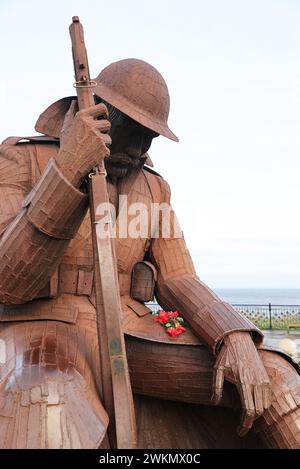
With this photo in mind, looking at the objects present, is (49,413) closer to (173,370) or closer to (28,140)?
(173,370)

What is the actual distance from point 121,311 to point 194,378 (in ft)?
2.46

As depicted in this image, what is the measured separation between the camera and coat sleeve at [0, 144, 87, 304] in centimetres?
266

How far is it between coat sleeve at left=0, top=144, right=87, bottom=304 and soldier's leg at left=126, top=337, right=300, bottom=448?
0.77 m

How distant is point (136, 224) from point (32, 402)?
1467 millimetres

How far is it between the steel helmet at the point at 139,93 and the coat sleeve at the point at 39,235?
696 millimetres

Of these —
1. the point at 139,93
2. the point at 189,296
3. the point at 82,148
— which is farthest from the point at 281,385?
the point at 139,93

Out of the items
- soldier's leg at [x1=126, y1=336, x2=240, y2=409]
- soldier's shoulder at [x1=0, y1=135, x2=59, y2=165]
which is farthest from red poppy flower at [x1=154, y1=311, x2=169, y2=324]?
soldier's shoulder at [x1=0, y1=135, x2=59, y2=165]

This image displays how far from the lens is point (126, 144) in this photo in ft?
10.8

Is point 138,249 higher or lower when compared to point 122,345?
higher

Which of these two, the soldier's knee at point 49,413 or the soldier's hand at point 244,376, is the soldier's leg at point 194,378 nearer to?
the soldier's hand at point 244,376

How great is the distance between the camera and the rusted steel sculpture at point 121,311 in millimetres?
2514

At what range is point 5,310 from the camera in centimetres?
309
